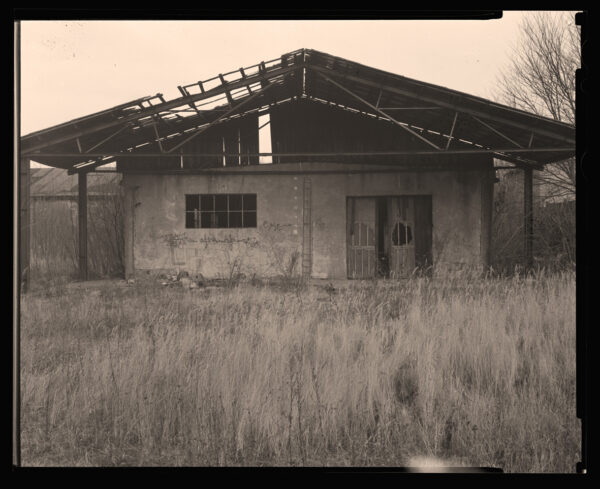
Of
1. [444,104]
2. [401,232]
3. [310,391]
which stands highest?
[444,104]

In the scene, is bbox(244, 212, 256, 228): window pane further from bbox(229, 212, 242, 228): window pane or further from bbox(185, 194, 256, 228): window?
bbox(229, 212, 242, 228): window pane

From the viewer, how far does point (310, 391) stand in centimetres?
482

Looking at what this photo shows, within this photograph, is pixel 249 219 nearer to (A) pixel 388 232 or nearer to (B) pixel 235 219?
(B) pixel 235 219

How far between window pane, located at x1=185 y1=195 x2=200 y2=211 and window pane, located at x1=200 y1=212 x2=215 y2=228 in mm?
248

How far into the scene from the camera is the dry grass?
4.05 metres

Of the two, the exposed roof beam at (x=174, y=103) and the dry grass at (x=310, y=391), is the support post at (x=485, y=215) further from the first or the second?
the dry grass at (x=310, y=391)

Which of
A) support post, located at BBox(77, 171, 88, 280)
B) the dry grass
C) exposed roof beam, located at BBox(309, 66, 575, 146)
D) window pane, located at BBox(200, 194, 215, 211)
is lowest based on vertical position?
the dry grass

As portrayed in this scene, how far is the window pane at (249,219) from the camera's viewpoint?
1401cm

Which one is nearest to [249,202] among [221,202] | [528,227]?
[221,202]

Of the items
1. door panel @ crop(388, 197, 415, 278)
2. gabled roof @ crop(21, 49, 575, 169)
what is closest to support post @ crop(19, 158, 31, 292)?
gabled roof @ crop(21, 49, 575, 169)

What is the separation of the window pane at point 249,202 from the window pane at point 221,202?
51 cm

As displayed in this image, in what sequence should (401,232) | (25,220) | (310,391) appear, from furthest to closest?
(401,232) → (25,220) → (310,391)

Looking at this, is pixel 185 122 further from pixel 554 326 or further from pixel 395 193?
pixel 554 326

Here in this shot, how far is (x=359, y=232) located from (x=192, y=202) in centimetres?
421
